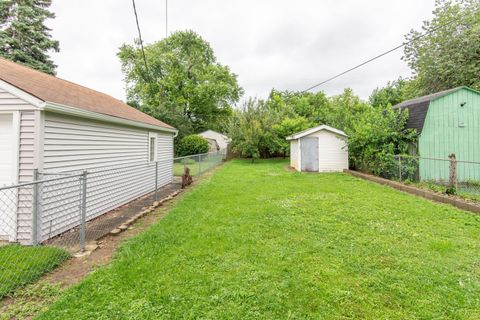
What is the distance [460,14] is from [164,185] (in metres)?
22.9

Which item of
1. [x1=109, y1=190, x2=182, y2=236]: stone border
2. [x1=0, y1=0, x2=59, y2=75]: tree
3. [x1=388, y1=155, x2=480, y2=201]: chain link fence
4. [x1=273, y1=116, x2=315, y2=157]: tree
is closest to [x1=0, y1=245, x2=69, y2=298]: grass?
[x1=109, y1=190, x2=182, y2=236]: stone border

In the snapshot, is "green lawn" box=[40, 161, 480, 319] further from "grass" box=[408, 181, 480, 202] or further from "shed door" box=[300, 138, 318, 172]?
"shed door" box=[300, 138, 318, 172]

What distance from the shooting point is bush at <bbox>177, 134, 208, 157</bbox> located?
792 inches

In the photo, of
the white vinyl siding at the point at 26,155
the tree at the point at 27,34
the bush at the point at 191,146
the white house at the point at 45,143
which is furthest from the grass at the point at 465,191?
the tree at the point at 27,34

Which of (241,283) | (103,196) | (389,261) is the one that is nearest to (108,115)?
(103,196)

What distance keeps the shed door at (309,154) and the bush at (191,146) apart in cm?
979

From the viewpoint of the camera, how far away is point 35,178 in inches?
155

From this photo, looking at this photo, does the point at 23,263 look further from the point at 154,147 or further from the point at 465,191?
the point at 465,191

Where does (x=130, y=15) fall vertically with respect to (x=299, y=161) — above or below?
above

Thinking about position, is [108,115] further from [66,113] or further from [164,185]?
[164,185]

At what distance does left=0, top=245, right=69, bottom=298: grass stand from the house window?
5.38 meters

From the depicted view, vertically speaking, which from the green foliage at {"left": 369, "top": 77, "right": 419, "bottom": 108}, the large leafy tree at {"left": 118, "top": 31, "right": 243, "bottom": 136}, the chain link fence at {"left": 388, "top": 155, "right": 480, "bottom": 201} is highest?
the large leafy tree at {"left": 118, "top": 31, "right": 243, "bottom": 136}

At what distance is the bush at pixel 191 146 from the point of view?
66.0ft

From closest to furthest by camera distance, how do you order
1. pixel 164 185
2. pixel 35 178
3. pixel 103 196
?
pixel 35 178 < pixel 103 196 < pixel 164 185
